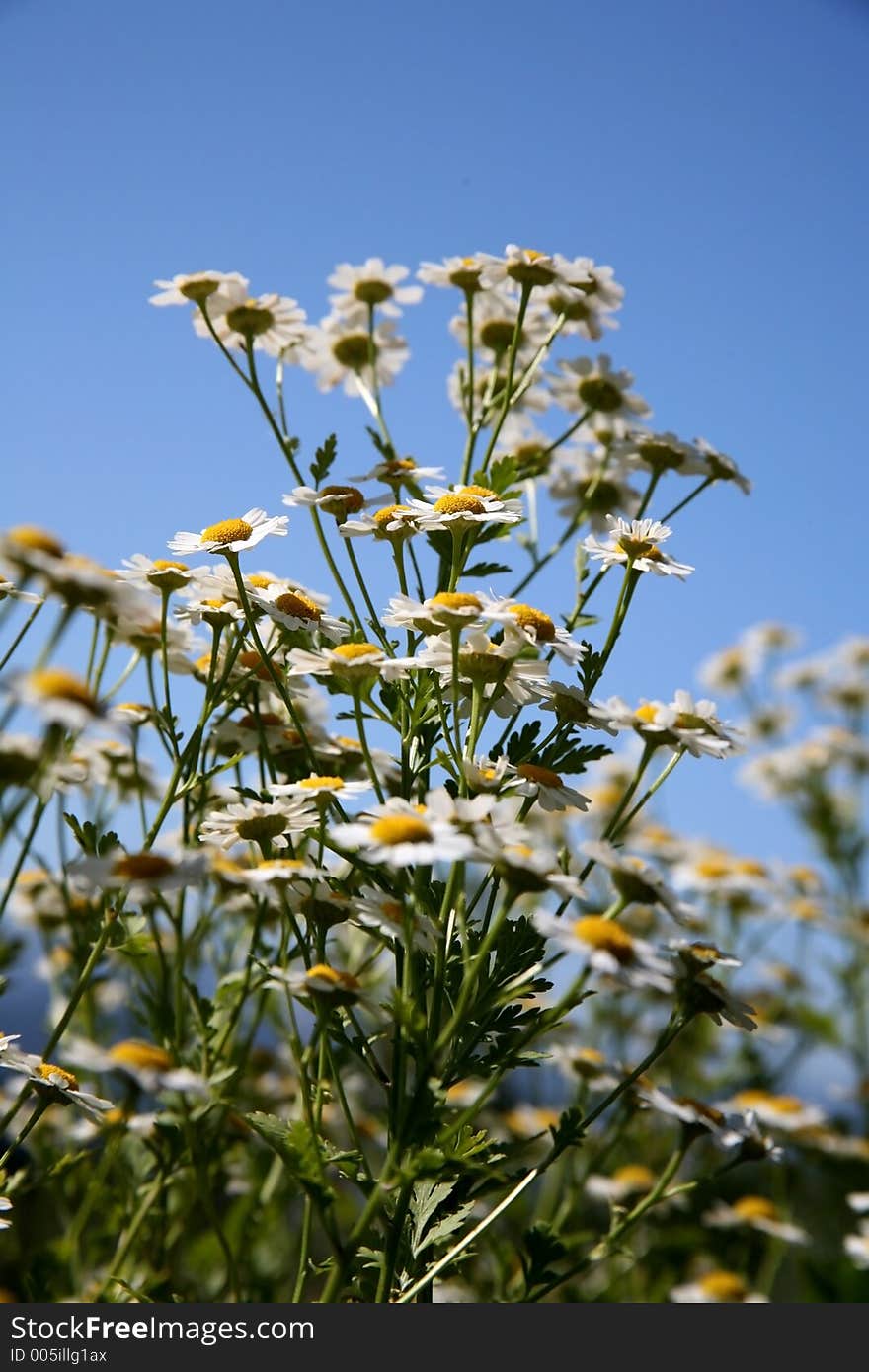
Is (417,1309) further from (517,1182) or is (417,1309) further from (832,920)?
(832,920)

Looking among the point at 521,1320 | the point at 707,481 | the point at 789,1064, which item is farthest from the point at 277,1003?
the point at 789,1064

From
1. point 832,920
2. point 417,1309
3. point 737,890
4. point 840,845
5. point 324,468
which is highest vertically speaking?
point 840,845

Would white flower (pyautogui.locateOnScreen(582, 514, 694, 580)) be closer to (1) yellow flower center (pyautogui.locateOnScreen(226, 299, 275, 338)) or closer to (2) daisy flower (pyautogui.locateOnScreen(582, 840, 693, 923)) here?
(2) daisy flower (pyautogui.locateOnScreen(582, 840, 693, 923))

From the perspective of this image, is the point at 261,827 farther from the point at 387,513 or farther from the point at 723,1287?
the point at 723,1287

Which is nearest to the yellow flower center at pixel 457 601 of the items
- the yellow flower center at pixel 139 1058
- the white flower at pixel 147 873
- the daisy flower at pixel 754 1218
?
the white flower at pixel 147 873

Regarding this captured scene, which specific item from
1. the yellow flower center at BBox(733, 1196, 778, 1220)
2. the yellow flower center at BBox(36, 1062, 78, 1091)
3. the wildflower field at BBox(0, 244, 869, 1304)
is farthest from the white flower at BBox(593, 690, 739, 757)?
the yellow flower center at BBox(733, 1196, 778, 1220)

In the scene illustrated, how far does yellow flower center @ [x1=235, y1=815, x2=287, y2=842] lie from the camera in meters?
1.20

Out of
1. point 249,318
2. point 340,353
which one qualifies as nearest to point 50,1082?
point 249,318

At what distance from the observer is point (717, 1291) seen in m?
2.46

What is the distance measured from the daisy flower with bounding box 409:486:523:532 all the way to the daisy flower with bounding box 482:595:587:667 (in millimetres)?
89

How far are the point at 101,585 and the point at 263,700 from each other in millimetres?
766

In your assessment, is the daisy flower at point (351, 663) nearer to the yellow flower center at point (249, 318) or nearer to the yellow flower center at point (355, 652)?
the yellow flower center at point (355, 652)

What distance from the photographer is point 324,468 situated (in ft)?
4.69

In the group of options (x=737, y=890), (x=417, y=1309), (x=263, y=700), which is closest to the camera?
(x=417, y=1309)
